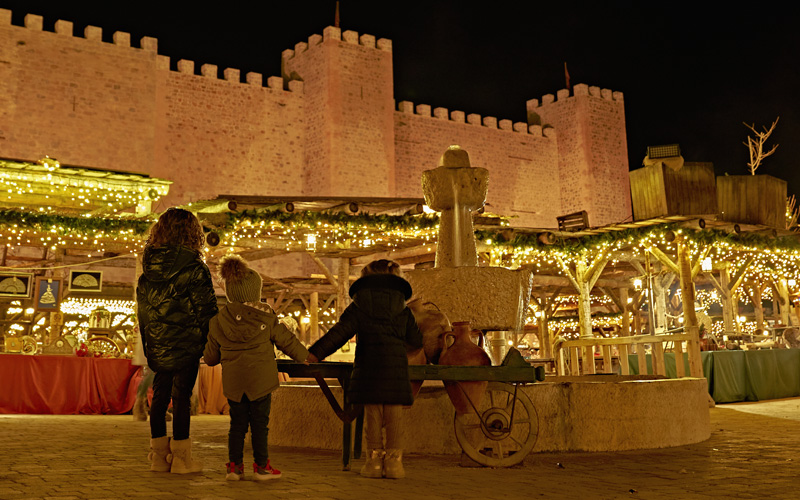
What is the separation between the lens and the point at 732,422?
7.39 m

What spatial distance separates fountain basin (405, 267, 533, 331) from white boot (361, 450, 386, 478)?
1.45m

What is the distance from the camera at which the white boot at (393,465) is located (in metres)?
3.70

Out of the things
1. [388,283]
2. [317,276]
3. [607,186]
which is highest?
[607,186]

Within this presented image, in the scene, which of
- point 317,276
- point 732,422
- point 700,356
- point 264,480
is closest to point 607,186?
point 317,276

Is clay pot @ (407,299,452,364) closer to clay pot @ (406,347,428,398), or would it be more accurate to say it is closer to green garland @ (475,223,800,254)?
clay pot @ (406,347,428,398)

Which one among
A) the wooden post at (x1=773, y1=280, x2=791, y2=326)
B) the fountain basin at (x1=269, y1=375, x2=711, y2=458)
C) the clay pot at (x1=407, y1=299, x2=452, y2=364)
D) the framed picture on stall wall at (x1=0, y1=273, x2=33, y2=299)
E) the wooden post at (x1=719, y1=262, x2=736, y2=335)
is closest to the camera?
the clay pot at (x1=407, y1=299, x2=452, y2=364)

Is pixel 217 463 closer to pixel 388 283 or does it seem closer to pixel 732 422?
pixel 388 283

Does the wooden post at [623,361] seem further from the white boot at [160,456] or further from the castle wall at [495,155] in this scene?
the castle wall at [495,155]

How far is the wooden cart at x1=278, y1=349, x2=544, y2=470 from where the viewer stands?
396cm

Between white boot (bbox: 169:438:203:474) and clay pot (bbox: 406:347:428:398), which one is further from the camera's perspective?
clay pot (bbox: 406:347:428:398)

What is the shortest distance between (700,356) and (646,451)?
5.81 m

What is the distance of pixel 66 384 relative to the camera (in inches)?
371

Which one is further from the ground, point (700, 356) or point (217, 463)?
point (700, 356)

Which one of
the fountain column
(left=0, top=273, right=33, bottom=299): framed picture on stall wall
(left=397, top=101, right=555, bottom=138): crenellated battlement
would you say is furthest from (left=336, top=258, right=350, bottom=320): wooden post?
(left=397, top=101, right=555, bottom=138): crenellated battlement
